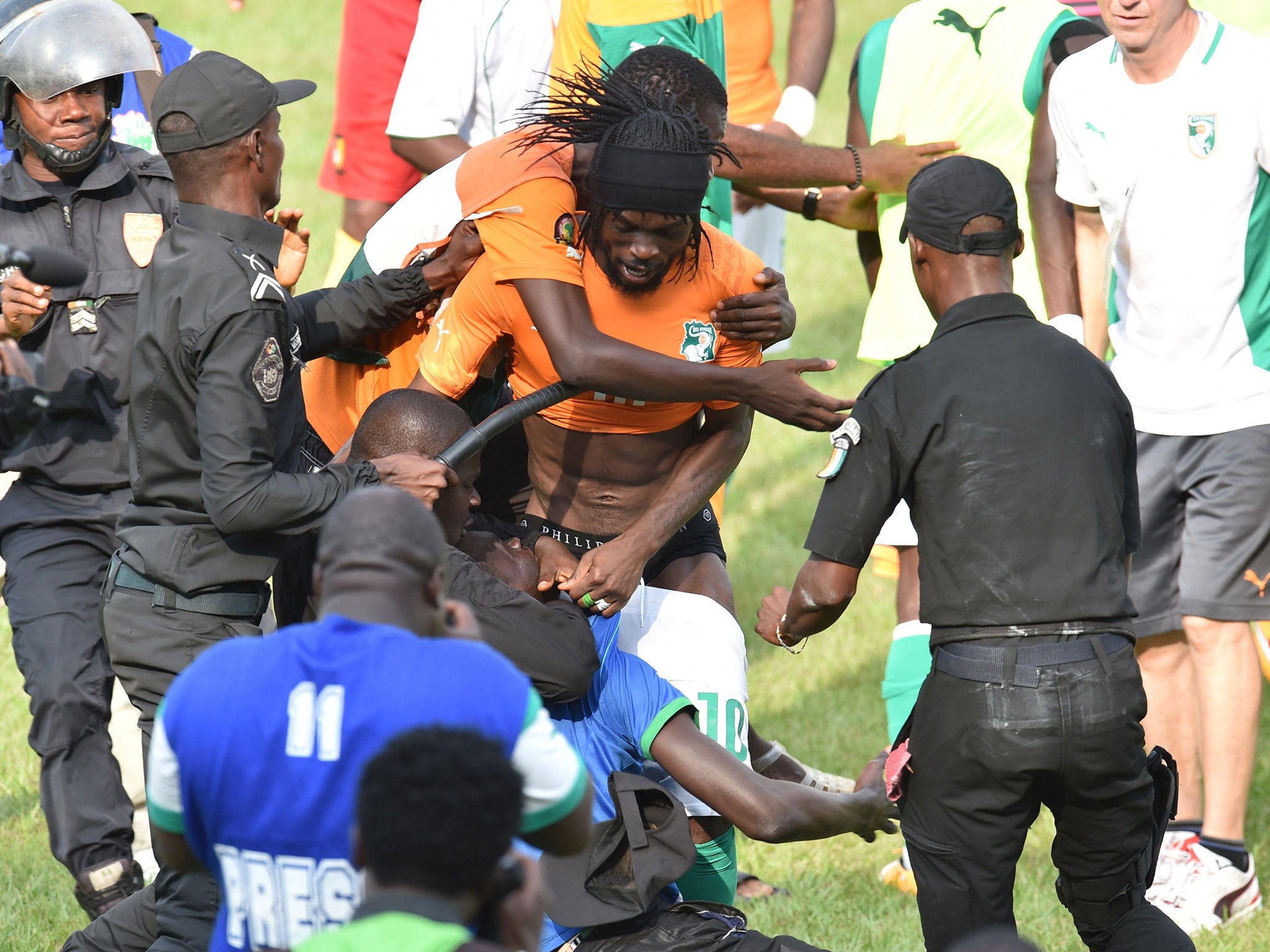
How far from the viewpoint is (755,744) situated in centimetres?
520

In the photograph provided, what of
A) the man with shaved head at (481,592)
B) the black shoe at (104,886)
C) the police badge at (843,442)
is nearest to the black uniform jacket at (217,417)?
the man with shaved head at (481,592)

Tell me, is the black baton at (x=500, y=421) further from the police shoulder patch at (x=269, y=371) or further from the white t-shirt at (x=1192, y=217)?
the white t-shirt at (x=1192, y=217)

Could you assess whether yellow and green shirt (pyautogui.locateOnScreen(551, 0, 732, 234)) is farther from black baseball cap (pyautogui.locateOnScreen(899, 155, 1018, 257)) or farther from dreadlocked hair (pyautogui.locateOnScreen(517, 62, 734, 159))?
black baseball cap (pyautogui.locateOnScreen(899, 155, 1018, 257))

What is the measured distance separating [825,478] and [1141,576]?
7.55 feet

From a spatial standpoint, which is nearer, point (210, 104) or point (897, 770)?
point (897, 770)

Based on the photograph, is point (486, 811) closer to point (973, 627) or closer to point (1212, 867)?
point (973, 627)

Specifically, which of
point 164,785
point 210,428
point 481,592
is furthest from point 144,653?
point 164,785

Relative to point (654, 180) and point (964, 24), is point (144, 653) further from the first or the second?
point (964, 24)

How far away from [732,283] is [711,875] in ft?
5.78

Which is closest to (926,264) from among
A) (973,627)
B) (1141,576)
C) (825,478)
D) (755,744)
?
(825,478)

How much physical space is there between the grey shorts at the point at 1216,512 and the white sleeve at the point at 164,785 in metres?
3.84

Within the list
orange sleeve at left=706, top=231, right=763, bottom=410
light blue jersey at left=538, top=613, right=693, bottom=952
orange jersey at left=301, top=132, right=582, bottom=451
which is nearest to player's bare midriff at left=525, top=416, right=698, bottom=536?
orange sleeve at left=706, top=231, right=763, bottom=410

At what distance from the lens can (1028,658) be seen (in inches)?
148

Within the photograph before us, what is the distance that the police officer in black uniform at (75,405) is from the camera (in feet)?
16.0
